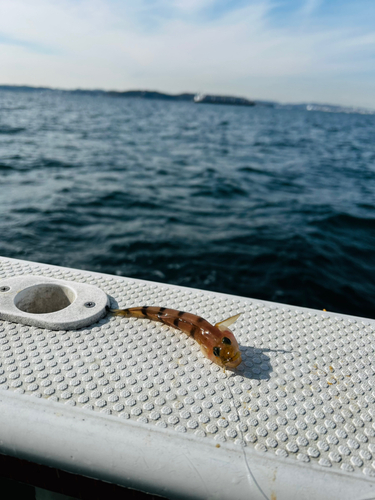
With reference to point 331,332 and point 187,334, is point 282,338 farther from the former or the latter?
point 187,334

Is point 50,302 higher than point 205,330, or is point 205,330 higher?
point 205,330

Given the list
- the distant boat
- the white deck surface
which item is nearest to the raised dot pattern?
the white deck surface

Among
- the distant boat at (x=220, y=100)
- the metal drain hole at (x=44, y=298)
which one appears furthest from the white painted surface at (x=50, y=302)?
the distant boat at (x=220, y=100)

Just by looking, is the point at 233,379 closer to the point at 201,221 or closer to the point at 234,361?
the point at 234,361

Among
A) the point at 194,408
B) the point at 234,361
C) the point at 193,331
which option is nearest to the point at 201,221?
the point at 193,331

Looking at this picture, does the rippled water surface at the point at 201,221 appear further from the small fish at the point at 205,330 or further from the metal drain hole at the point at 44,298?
the small fish at the point at 205,330

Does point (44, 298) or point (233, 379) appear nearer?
point (233, 379)

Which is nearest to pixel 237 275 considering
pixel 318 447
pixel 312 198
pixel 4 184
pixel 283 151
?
pixel 318 447
